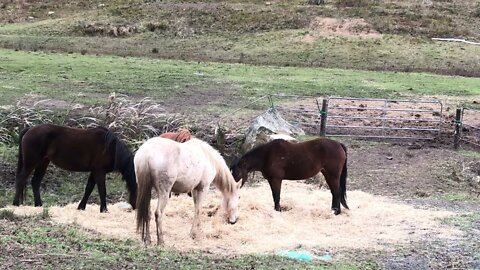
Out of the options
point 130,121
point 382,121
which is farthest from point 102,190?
point 382,121

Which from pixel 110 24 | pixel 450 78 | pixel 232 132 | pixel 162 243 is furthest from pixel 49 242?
pixel 110 24

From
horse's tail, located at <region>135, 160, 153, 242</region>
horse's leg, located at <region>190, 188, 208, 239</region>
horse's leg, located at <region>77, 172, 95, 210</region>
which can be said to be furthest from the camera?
horse's leg, located at <region>77, 172, 95, 210</region>

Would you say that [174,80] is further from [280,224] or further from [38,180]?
[280,224]

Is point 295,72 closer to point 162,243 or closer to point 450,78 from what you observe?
point 450,78

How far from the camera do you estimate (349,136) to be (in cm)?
1580

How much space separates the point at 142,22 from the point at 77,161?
2885 cm

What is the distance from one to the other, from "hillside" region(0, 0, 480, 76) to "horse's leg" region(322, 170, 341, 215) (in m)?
17.7

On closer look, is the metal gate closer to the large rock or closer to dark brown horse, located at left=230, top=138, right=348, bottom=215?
the large rock

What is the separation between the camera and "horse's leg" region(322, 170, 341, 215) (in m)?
10.3

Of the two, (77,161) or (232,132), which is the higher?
(77,161)

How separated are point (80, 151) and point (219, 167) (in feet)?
7.48

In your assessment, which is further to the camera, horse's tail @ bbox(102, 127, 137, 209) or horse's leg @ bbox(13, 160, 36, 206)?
horse's leg @ bbox(13, 160, 36, 206)

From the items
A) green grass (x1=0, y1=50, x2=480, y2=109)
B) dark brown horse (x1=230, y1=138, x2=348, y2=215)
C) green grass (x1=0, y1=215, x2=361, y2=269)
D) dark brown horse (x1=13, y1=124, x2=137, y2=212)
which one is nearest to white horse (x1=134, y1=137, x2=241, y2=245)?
green grass (x1=0, y1=215, x2=361, y2=269)

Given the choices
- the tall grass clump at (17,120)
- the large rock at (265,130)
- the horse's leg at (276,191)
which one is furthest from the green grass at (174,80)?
the horse's leg at (276,191)
